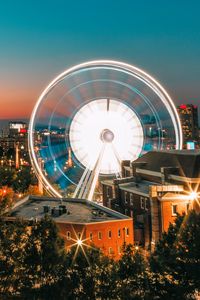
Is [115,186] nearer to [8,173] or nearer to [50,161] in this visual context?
[50,161]

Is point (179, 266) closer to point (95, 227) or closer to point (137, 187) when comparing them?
point (95, 227)

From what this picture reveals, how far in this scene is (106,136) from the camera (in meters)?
36.7

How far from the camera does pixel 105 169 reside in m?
37.6

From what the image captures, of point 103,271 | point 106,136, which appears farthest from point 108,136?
point 103,271

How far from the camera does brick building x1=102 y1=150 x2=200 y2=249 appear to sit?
110 ft

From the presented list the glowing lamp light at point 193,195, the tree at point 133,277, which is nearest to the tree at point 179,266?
the tree at point 133,277

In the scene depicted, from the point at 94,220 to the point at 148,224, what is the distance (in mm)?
5475

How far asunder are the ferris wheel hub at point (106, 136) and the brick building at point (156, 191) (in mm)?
5934

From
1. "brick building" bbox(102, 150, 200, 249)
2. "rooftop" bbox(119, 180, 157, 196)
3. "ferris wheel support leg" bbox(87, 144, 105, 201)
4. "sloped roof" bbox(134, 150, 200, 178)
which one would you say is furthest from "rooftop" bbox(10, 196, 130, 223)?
"sloped roof" bbox(134, 150, 200, 178)

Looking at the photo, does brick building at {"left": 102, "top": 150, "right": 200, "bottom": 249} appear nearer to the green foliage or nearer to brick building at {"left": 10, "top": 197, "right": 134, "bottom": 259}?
brick building at {"left": 10, "top": 197, "right": 134, "bottom": 259}

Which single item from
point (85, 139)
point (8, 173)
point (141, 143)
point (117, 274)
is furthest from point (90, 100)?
point (8, 173)

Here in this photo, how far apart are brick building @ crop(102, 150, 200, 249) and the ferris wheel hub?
593cm

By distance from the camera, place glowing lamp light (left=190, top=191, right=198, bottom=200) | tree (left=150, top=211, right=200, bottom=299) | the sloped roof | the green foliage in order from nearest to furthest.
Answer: tree (left=150, top=211, right=200, bottom=299), the green foliage, glowing lamp light (left=190, top=191, right=198, bottom=200), the sloped roof

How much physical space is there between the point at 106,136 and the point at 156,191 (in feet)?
23.7
